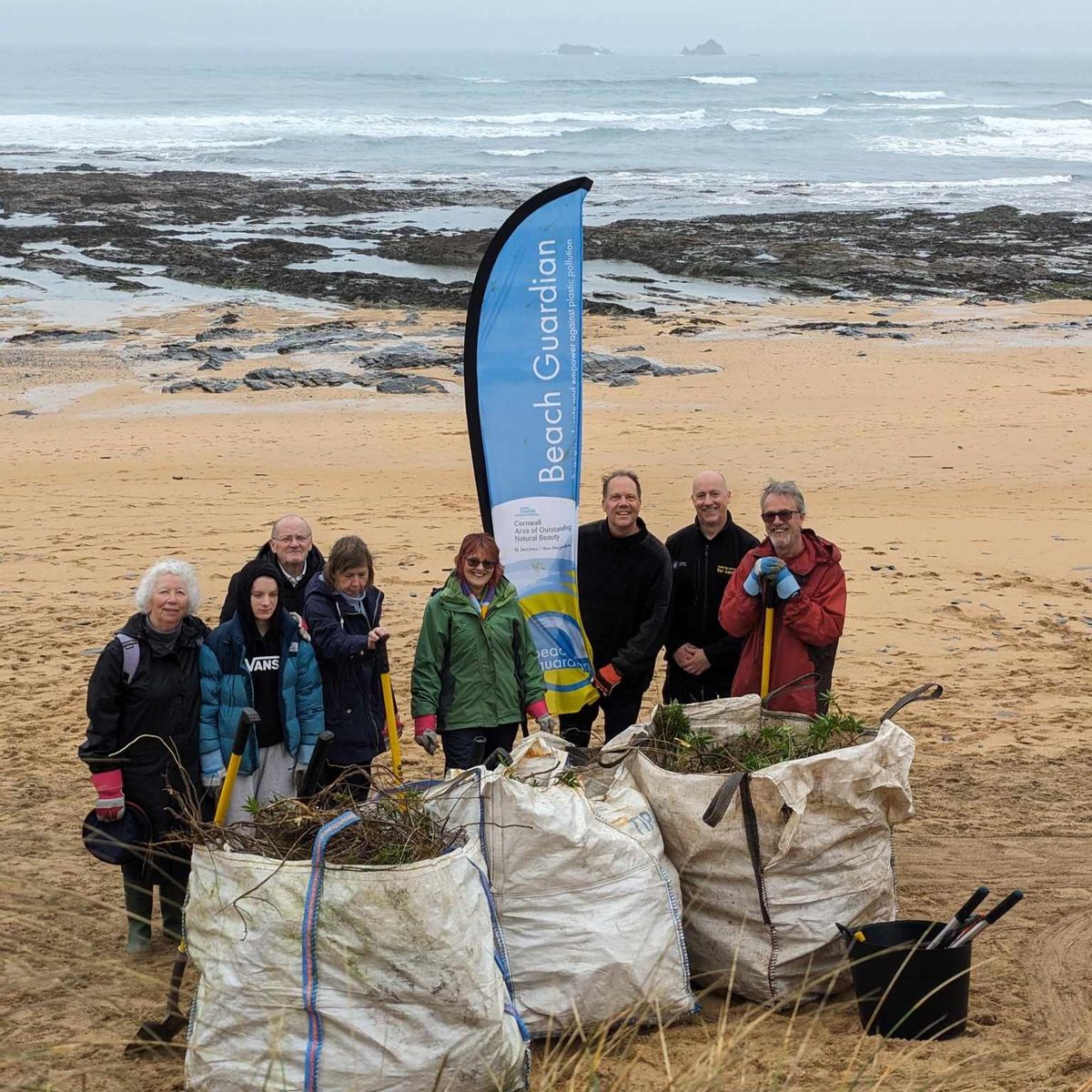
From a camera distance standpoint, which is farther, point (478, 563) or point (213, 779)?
point (478, 563)

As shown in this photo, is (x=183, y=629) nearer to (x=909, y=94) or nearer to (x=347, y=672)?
(x=347, y=672)

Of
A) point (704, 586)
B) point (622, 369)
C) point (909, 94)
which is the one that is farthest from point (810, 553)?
point (909, 94)

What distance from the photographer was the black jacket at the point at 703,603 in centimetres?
598

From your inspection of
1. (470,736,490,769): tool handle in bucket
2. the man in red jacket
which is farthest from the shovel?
(470,736,490,769): tool handle in bucket

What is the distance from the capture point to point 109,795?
15.4ft

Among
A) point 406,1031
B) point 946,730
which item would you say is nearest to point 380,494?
point 946,730

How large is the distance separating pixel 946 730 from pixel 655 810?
3.58 metres

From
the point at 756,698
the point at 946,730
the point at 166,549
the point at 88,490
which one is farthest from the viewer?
the point at 88,490

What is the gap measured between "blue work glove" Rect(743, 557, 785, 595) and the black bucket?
1481 millimetres

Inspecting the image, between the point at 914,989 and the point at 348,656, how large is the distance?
7.60ft

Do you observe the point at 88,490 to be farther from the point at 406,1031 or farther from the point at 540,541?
the point at 406,1031

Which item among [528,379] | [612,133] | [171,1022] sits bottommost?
[171,1022]

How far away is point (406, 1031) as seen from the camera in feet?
12.1

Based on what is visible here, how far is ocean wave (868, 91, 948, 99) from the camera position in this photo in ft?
344
